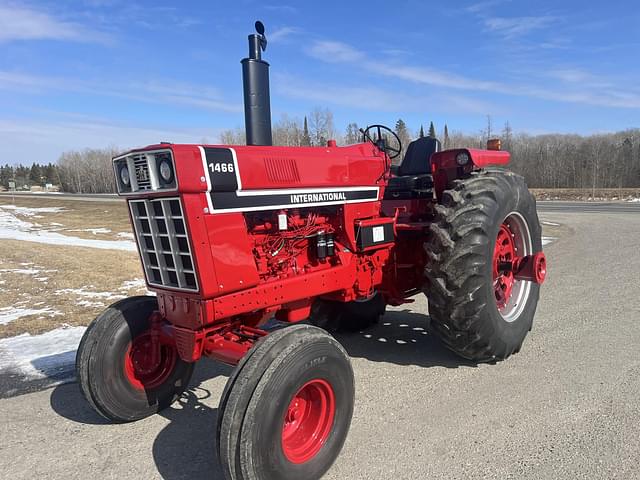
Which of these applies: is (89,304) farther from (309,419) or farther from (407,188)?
(309,419)

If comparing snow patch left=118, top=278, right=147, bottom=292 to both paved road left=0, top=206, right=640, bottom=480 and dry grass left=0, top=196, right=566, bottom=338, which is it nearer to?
dry grass left=0, top=196, right=566, bottom=338

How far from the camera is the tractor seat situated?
4.79 meters

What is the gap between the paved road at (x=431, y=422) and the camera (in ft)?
9.14

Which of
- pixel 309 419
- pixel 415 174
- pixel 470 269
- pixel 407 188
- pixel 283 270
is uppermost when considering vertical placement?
pixel 415 174

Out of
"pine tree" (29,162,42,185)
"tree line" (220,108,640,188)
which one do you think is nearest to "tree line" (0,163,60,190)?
"pine tree" (29,162,42,185)

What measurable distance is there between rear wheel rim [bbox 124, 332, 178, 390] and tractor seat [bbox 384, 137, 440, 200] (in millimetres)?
2492

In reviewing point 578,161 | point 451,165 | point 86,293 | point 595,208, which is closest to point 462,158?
point 451,165

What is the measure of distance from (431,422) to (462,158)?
2.34 metres

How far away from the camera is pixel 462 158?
173 inches

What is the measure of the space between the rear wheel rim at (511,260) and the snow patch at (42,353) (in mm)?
3979

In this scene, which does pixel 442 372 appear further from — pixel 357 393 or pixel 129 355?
pixel 129 355

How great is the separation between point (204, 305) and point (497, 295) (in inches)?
115

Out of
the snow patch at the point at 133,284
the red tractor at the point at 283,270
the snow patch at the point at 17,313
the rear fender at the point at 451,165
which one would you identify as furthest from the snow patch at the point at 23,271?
the rear fender at the point at 451,165

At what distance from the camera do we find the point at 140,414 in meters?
3.46
